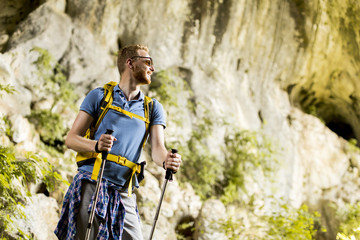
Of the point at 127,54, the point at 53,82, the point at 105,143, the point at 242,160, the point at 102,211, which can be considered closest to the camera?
the point at 105,143

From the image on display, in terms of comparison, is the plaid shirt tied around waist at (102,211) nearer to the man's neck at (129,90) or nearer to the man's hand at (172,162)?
the man's hand at (172,162)

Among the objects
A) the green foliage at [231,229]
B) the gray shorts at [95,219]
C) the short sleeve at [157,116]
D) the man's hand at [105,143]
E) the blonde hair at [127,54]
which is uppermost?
the blonde hair at [127,54]

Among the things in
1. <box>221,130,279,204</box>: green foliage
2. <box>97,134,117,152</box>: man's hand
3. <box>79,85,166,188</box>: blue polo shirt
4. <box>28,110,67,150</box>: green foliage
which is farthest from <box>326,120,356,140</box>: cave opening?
<box>97,134,117,152</box>: man's hand

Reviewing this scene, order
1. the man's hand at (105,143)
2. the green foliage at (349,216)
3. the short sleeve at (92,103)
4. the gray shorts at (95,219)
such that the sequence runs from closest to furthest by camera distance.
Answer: the man's hand at (105,143)
the gray shorts at (95,219)
the short sleeve at (92,103)
the green foliage at (349,216)

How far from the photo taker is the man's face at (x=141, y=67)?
8.16ft

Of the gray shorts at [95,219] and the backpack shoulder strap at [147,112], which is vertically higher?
the backpack shoulder strap at [147,112]

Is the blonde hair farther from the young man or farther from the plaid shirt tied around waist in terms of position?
the plaid shirt tied around waist

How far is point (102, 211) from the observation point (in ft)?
7.14

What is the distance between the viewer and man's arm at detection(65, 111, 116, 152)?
2.06 meters

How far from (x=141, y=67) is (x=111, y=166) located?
2.22 ft

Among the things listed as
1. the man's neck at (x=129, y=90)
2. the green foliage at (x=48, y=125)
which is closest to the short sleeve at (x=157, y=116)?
the man's neck at (x=129, y=90)

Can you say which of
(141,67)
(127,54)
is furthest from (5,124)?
(141,67)

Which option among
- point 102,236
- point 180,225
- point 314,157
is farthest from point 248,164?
point 102,236

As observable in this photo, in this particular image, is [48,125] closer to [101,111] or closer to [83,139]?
[101,111]
